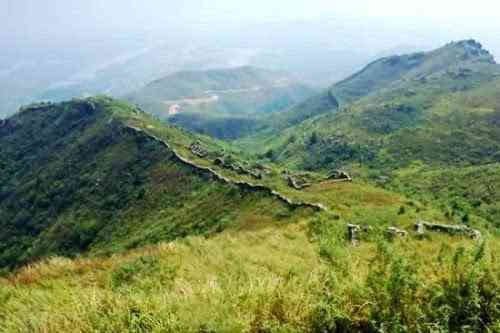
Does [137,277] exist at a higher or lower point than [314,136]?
higher

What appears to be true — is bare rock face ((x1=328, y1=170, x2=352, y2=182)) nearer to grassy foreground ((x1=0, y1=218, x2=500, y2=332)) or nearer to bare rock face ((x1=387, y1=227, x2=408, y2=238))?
bare rock face ((x1=387, y1=227, x2=408, y2=238))

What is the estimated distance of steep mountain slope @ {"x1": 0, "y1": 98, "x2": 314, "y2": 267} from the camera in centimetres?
4156

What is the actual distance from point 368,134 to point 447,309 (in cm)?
12718

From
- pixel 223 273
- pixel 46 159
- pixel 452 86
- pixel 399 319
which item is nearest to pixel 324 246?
pixel 223 273

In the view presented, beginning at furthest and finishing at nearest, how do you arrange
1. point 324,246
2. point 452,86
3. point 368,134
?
1. point 452,86
2. point 368,134
3. point 324,246

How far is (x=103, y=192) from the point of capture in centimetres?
6650

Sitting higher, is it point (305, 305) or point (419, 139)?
point (305, 305)

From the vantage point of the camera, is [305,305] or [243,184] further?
[243,184]

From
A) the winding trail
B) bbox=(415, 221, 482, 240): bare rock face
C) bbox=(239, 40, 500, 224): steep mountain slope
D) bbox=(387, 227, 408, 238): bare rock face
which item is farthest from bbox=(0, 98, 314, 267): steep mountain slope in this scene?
bbox=(239, 40, 500, 224): steep mountain slope

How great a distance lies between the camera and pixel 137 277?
1084cm

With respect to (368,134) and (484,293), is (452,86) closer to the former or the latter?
(368,134)

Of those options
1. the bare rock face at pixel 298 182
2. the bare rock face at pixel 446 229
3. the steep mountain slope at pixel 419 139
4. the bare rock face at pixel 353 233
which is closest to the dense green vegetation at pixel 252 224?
the bare rock face at pixel 353 233

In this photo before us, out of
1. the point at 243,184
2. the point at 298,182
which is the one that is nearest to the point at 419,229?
the point at 243,184

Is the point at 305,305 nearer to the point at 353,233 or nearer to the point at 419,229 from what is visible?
the point at 353,233
